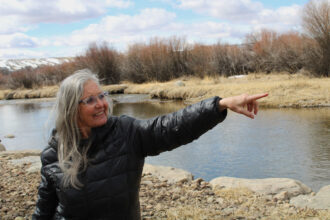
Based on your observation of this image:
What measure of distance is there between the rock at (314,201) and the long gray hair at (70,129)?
3141 millimetres

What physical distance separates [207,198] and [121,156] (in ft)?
10.0

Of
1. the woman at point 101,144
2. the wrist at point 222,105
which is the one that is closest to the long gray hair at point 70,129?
the woman at point 101,144

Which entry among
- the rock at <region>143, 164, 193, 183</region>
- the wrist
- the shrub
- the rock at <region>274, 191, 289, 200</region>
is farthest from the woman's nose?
the shrub

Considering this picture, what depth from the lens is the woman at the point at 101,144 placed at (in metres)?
1.84

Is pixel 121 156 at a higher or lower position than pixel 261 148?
higher

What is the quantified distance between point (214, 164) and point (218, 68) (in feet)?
61.0

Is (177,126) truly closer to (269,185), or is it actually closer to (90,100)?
(90,100)

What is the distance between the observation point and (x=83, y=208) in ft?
6.15

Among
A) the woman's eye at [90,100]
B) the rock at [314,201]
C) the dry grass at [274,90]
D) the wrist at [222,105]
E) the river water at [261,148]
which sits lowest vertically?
the river water at [261,148]

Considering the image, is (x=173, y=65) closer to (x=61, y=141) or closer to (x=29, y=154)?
(x=29, y=154)

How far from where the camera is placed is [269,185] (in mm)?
4988

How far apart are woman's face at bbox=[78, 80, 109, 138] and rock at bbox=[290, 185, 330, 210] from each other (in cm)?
310

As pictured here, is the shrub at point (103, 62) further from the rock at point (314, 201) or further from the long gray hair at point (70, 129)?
the long gray hair at point (70, 129)

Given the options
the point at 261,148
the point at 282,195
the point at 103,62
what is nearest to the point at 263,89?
the point at 261,148
